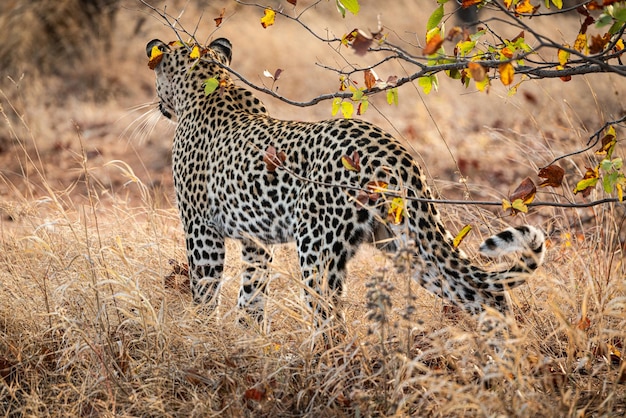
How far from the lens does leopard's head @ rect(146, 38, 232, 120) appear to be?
5.68 metres

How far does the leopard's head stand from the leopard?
11mm

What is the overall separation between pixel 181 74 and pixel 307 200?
78.8 inches

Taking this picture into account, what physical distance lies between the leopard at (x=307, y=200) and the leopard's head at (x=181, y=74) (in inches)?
0.4

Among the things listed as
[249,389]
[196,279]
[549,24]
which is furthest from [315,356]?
[549,24]

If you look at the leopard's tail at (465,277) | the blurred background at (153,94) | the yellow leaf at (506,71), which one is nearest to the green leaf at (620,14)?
the yellow leaf at (506,71)

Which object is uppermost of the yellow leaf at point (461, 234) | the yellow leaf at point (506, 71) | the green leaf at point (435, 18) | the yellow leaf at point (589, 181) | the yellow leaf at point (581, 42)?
the yellow leaf at point (581, 42)

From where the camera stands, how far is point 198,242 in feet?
16.8

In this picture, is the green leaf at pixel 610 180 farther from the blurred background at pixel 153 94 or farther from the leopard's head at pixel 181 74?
the blurred background at pixel 153 94

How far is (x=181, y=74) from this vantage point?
228 inches

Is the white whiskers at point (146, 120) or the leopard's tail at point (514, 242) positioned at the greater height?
the white whiskers at point (146, 120)

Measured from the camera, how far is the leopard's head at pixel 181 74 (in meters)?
5.68

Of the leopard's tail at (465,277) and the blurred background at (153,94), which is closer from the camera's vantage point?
the leopard's tail at (465,277)

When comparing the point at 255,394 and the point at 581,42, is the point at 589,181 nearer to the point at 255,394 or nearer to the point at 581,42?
the point at 581,42

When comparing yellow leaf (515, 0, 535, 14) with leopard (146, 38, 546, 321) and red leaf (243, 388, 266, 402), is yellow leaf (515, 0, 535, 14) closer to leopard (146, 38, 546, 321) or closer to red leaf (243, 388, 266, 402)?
leopard (146, 38, 546, 321)
